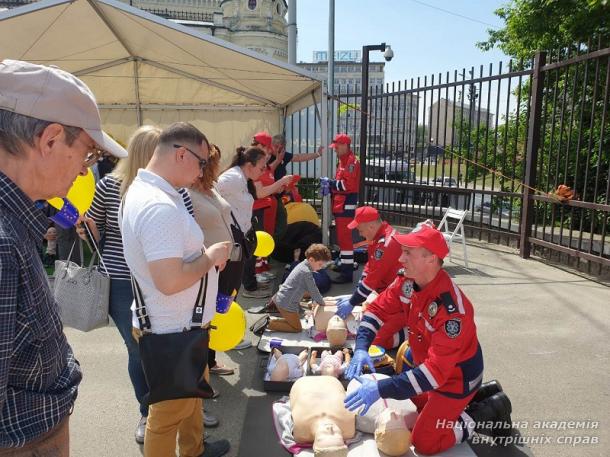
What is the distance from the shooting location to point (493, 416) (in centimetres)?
291

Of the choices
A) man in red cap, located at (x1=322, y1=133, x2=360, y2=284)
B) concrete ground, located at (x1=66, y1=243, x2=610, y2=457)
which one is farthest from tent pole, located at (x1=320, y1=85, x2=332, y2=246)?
concrete ground, located at (x1=66, y1=243, x2=610, y2=457)

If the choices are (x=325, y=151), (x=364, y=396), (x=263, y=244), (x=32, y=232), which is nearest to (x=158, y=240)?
(x=32, y=232)

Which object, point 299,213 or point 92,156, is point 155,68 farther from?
point 92,156

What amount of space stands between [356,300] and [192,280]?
2582 millimetres

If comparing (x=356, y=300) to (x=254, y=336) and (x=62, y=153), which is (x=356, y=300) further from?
(x=62, y=153)

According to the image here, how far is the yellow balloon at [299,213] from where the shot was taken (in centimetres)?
Result: 760

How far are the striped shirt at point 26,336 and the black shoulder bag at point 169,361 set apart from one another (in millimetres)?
751

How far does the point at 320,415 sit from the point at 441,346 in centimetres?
83

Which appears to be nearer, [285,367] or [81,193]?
[285,367]

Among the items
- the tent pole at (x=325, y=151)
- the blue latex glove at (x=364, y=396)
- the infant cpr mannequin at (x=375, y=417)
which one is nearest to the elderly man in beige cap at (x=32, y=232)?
the blue latex glove at (x=364, y=396)

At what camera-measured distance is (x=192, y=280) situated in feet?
6.44

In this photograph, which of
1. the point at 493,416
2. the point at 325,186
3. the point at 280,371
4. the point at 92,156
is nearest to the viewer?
the point at 92,156

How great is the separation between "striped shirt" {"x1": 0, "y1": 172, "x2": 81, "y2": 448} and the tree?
32.0ft

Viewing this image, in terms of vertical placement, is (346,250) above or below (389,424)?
above
